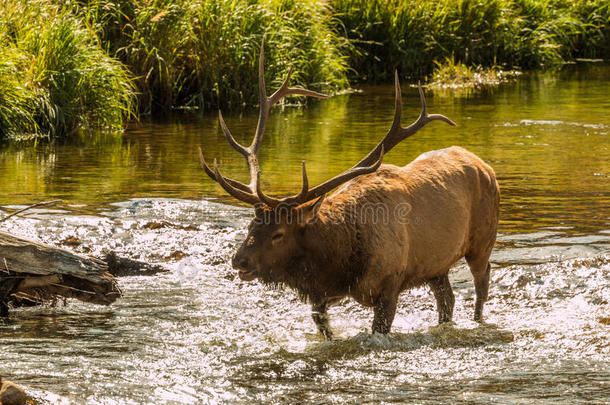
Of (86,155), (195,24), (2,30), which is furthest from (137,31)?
(86,155)

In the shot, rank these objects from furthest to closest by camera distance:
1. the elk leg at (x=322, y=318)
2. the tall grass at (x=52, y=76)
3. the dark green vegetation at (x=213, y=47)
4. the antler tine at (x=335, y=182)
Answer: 1. the dark green vegetation at (x=213, y=47)
2. the tall grass at (x=52, y=76)
3. the elk leg at (x=322, y=318)
4. the antler tine at (x=335, y=182)

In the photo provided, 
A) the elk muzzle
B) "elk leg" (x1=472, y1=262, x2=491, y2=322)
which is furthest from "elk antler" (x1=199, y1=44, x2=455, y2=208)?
"elk leg" (x1=472, y1=262, x2=491, y2=322)

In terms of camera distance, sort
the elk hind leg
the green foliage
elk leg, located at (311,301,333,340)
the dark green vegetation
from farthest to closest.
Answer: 1. the green foliage
2. the dark green vegetation
3. the elk hind leg
4. elk leg, located at (311,301,333,340)

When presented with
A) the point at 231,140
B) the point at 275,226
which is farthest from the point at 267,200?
the point at 231,140

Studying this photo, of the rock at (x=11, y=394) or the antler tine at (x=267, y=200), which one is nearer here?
the rock at (x=11, y=394)

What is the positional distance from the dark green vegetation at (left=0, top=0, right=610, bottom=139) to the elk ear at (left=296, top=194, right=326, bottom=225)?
833 centimetres

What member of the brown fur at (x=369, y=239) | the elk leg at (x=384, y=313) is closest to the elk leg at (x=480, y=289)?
the brown fur at (x=369, y=239)

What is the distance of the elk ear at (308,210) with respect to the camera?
19.5 feet

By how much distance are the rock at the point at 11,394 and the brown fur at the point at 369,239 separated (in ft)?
5.17

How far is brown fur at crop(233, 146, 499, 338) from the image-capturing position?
5.93 metres

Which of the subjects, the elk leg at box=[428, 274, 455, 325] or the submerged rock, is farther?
the elk leg at box=[428, 274, 455, 325]

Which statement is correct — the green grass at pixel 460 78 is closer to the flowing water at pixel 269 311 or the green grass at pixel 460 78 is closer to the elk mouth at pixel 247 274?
the flowing water at pixel 269 311

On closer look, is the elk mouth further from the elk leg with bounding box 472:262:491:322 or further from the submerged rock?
the elk leg with bounding box 472:262:491:322

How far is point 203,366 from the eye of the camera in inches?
227
